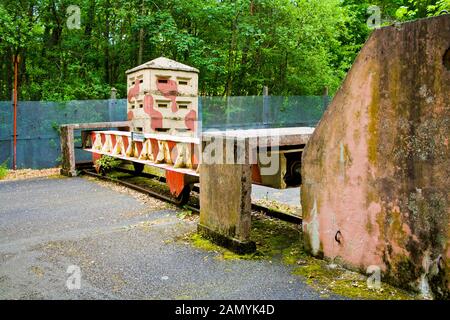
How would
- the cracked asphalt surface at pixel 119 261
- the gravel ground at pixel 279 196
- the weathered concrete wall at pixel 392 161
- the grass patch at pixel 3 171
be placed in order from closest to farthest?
the weathered concrete wall at pixel 392 161 < the cracked asphalt surface at pixel 119 261 < the gravel ground at pixel 279 196 < the grass patch at pixel 3 171

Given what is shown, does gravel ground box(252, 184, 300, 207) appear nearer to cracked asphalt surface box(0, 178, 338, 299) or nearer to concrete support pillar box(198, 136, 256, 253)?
cracked asphalt surface box(0, 178, 338, 299)

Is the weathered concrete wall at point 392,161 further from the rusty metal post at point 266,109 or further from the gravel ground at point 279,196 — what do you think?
the rusty metal post at point 266,109

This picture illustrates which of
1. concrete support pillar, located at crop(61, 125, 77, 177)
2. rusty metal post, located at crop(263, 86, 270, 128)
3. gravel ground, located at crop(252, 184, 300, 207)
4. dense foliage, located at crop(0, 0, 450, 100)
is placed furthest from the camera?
rusty metal post, located at crop(263, 86, 270, 128)

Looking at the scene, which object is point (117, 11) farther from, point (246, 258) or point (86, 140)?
point (246, 258)

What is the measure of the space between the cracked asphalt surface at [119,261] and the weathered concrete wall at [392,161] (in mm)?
725

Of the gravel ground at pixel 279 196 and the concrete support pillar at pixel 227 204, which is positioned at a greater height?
the concrete support pillar at pixel 227 204

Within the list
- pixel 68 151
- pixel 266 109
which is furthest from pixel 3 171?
pixel 266 109

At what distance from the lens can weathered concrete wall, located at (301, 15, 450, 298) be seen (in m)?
3.36

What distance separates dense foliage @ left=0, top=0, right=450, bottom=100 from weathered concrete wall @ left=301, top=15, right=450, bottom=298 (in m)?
12.1

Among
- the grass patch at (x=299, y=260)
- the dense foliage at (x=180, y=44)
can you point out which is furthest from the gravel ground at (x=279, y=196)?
the dense foliage at (x=180, y=44)

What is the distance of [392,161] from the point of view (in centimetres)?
370

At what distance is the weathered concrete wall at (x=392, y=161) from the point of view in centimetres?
336

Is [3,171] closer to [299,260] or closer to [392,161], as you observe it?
[299,260]

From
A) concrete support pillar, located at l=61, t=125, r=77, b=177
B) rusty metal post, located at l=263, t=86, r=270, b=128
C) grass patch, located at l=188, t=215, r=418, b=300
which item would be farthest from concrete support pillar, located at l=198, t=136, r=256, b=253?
rusty metal post, located at l=263, t=86, r=270, b=128
